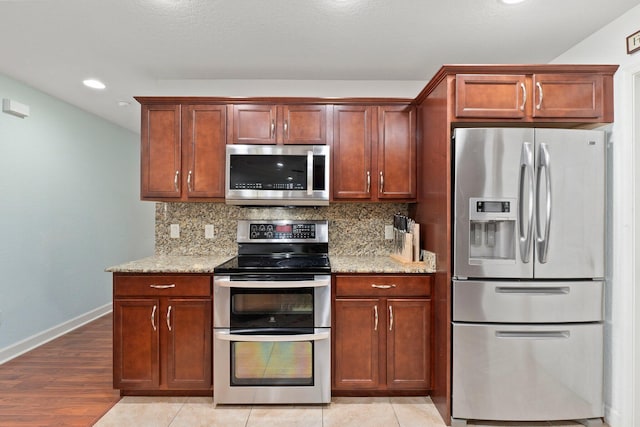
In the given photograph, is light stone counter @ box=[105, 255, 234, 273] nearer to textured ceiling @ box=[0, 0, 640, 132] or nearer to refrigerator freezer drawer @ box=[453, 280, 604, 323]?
textured ceiling @ box=[0, 0, 640, 132]

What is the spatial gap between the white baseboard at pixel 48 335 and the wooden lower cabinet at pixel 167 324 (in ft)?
5.11

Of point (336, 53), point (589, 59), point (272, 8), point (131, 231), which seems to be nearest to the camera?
point (272, 8)

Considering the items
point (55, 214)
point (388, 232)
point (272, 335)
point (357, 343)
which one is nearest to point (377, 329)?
point (357, 343)

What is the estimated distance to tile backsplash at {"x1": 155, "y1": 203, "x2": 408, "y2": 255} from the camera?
10.4ft

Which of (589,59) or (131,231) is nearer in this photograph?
(589,59)

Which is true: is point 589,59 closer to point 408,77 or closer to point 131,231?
point 408,77

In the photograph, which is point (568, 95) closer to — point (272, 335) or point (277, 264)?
point (277, 264)

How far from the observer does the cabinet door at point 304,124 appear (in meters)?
2.85

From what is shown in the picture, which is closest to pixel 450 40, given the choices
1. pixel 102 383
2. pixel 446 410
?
pixel 446 410

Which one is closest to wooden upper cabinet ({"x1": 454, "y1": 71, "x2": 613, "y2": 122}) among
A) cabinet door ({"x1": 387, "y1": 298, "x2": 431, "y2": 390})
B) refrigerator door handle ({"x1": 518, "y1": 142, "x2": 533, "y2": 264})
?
refrigerator door handle ({"x1": 518, "y1": 142, "x2": 533, "y2": 264})

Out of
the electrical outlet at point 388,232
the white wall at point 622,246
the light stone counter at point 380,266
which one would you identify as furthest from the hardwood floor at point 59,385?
the white wall at point 622,246

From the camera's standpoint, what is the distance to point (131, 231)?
5270 millimetres

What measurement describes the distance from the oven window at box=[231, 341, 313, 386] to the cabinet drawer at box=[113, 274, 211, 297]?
45cm

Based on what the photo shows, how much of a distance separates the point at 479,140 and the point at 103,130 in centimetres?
444
